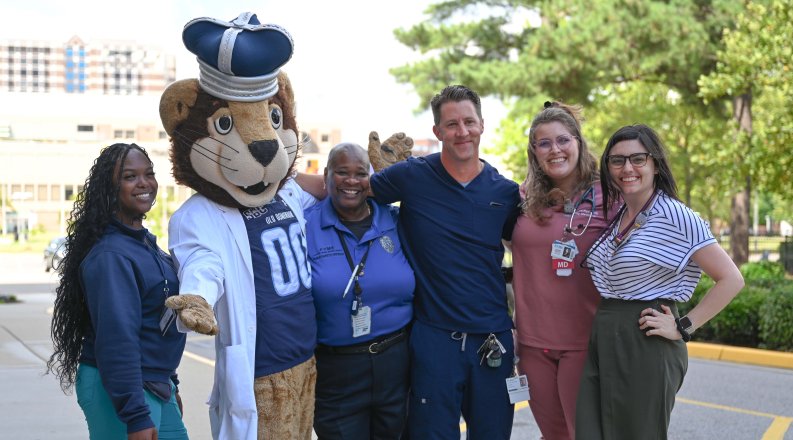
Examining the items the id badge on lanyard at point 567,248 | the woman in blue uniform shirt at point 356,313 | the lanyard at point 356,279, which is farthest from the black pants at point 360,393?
the id badge on lanyard at point 567,248

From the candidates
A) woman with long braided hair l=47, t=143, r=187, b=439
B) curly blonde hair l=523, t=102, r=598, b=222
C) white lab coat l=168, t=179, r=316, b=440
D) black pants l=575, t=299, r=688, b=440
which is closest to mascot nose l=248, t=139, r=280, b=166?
white lab coat l=168, t=179, r=316, b=440

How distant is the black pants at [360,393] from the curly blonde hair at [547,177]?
90cm

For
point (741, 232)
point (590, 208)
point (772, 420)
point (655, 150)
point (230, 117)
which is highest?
point (230, 117)

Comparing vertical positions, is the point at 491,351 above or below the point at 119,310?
below

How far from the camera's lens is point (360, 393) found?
152 inches

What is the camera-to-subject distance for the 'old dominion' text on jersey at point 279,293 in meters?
3.63

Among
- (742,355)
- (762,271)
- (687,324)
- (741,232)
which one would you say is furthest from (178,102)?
(741,232)

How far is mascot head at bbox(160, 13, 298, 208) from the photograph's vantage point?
11.8 ft

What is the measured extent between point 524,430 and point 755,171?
22.8 feet

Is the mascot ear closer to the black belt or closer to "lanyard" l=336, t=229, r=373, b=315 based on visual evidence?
"lanyard" l=336, t=229, r=373, b=315

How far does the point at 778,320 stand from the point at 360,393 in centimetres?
733

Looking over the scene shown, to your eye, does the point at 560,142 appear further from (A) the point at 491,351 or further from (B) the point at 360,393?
(B) the point at 360,393

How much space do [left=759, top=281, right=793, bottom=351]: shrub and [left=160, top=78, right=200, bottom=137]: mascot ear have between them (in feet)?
26.2

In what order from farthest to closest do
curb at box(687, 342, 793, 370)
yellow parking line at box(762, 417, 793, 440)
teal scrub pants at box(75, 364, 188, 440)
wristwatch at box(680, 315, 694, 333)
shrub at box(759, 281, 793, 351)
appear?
shrub at box(759, 281, 793, 351), curb at box(687, 342, 793, 370), yellow parking line at box(762, 417, 793, 440), wristwatch at box(680, 315, 694, 333), teal scrub pants at box(75, 364, 188, 440)
